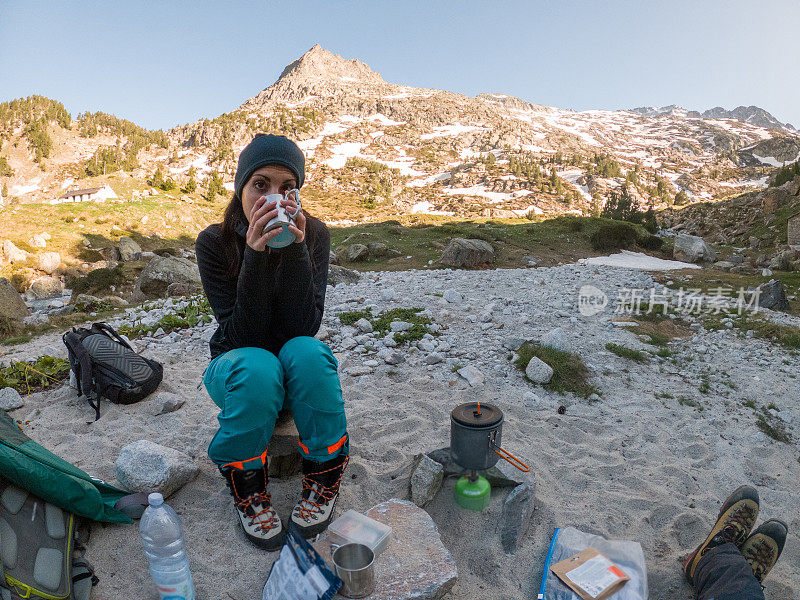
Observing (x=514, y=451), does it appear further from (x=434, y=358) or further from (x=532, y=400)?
(x=434, y=358)

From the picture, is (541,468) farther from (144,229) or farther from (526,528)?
(144,229)

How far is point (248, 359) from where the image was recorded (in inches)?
101

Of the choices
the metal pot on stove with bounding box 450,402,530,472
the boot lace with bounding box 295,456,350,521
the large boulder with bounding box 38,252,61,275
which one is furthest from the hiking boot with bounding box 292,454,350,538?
the large boulder with bounding box 38,252,61,275

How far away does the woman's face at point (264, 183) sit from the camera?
2.70 metres

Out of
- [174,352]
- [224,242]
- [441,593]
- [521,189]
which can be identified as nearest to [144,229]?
[174,352]

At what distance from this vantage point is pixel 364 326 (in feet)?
22.4

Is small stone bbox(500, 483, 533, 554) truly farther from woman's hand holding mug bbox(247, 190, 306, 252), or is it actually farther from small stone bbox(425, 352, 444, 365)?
small stone bbox(425, 352, 444, 365)

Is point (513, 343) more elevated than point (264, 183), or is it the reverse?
point (264, 183)

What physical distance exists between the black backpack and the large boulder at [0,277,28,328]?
4.97 m

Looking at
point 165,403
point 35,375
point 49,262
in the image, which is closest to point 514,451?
point 165,403

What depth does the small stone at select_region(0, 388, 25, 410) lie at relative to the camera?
14.9ft

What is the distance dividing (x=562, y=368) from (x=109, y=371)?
511 cm

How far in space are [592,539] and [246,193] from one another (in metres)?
3.15

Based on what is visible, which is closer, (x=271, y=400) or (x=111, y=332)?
(x=271, y=400)
